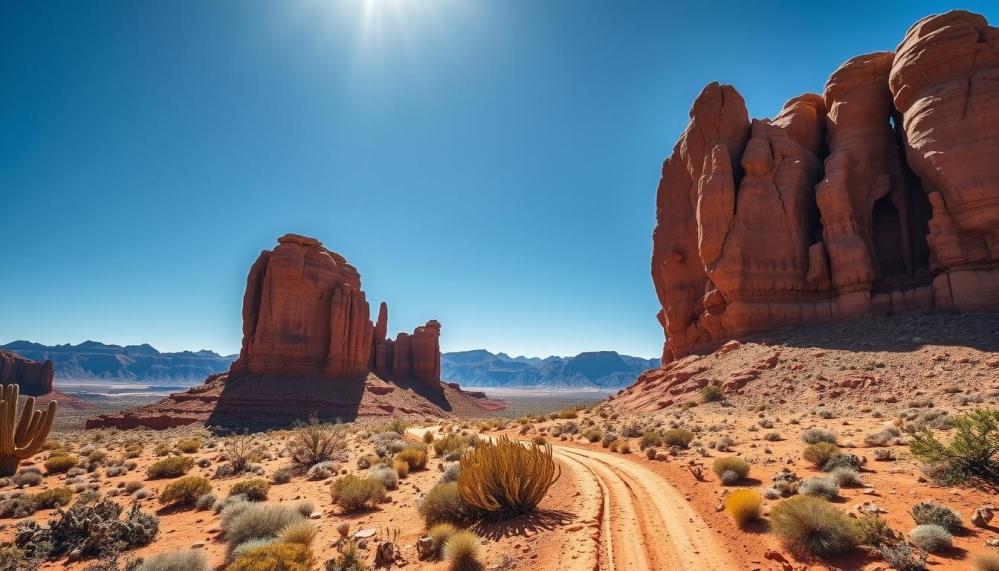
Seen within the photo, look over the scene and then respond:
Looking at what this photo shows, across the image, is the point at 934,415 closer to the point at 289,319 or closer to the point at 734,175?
the point at 734,175

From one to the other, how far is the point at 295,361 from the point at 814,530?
2166 inches

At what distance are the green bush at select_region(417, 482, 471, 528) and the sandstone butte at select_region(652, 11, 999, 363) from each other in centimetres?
2846

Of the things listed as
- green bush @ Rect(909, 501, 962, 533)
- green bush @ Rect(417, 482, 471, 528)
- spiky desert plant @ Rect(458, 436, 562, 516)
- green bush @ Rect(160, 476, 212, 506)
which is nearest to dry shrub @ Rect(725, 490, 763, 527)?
green bush @ Rect(909, 501, 962, 533)

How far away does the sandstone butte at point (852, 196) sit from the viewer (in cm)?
2345

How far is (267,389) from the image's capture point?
4759cm

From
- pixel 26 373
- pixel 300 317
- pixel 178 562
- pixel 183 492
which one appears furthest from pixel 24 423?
pixel 26 373

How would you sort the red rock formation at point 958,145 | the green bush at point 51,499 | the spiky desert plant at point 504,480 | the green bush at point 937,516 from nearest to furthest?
1. the green bush at point 937,516
2. the spiky desert plant at point 504,480
3. the green bush at point 51,499
4. the red rock formation at point 958,145

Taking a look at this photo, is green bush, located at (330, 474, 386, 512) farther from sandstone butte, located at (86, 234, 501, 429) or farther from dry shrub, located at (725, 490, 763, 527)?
sandstone butte, located at (86, 234, 501, 429)

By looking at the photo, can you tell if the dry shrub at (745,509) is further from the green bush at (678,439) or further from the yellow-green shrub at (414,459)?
the yellow-green shrub at (414,459)

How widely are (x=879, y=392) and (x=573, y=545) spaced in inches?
775

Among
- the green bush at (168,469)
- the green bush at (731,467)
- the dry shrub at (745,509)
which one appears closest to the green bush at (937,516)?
the dry shrub at (745,509)

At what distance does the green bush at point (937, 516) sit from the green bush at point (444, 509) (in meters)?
6.37

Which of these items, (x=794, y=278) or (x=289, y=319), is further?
(x=289, y=319)

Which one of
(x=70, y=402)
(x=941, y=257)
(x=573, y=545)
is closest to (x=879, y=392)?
(x=941, y=257)
